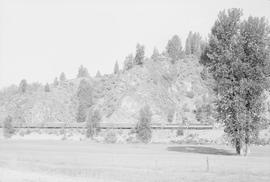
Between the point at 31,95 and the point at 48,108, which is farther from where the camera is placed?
the point at 31,95

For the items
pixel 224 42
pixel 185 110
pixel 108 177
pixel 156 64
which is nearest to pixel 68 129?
pixel 185 110

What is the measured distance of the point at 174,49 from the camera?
600ft

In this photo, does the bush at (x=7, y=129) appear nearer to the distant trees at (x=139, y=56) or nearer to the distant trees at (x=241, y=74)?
the distant trees at (x=241, y=74)

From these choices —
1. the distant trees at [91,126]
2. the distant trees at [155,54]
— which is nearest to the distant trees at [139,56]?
the distant trees at [155,54]

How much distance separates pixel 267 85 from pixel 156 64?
421 feet

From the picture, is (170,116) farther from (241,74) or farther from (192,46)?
(241,74)

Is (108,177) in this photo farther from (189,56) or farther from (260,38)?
(189,56)

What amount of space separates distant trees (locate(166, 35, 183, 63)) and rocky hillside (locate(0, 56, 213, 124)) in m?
3.77

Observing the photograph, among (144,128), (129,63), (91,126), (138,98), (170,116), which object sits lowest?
(144,128)

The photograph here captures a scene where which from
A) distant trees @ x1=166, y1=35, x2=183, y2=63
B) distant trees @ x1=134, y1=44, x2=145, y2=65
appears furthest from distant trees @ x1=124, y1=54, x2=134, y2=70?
distant trees @ x1=166, y1=35, x2=183, y2=63

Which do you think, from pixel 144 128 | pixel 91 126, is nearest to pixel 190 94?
pixel 91 126

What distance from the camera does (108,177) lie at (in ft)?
72.5

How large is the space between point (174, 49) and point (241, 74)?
140405 mm

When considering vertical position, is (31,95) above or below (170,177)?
above
